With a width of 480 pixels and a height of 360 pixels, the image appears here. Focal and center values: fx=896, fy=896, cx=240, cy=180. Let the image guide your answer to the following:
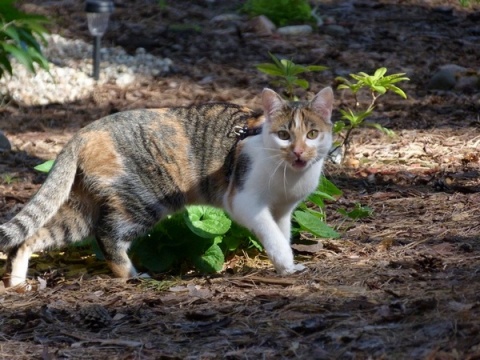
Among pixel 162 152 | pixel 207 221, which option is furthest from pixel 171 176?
pixel 207 221

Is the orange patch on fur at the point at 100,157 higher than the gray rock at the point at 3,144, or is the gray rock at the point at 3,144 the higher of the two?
the orange patch on fur at the point at 100,157

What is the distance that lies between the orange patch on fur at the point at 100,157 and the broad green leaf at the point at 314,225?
1.08m

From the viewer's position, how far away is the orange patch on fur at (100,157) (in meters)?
5.01

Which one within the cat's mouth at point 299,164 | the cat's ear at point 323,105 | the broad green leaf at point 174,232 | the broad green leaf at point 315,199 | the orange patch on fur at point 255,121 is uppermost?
the cat's ear at point 323,105

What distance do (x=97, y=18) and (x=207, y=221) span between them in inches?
171

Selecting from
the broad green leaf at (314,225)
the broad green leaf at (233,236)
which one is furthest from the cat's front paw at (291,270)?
the broad green leaf at (233,236)

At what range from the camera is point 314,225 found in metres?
5.19

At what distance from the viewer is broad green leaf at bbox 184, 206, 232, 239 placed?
4.99 meters

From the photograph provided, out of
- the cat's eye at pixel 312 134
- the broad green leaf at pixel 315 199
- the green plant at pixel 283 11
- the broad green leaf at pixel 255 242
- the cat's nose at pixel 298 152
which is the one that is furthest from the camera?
the green plant at pixel 283 11

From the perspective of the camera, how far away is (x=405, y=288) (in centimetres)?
422

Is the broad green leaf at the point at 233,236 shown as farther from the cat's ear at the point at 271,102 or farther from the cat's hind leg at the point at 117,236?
the cat's ear at the point at 271,102

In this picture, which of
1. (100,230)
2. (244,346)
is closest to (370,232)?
(100,230)

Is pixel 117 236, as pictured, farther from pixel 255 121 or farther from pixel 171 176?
pixel 255 121

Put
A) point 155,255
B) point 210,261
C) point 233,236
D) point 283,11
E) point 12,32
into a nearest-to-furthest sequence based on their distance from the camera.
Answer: point 210,261 < point 155,255 < point 233,236 < point 12,32 < point 283,11
